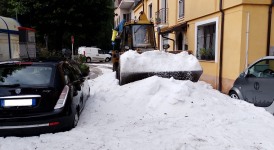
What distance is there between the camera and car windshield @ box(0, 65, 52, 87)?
193 inches

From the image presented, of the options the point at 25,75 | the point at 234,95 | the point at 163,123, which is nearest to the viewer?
the point at 25,75

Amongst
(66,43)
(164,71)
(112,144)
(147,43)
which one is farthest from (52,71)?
(66,43)

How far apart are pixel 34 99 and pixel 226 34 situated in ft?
28.7

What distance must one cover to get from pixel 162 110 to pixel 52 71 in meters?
2.70

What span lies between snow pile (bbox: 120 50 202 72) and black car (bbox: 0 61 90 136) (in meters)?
3.93

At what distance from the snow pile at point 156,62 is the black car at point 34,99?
155 inches

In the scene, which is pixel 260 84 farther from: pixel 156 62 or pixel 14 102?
pixel 14 102

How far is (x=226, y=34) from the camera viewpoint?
1138cm

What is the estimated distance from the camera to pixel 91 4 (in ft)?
64.4

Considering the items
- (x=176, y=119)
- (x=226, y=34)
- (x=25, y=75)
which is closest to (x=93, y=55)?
(x=226, y=34)

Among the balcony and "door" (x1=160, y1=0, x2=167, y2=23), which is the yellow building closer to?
"door" (x1=160, y1=0, x2=167, y2=23)

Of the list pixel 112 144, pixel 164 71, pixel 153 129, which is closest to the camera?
pixel 112 144

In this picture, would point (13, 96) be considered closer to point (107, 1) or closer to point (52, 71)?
point (52, 71)

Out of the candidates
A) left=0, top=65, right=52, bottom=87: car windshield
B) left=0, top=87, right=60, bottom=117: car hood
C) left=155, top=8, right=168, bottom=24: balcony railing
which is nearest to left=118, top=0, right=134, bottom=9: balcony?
left=155, top=8, right=168, bottom=24: balcony railing
